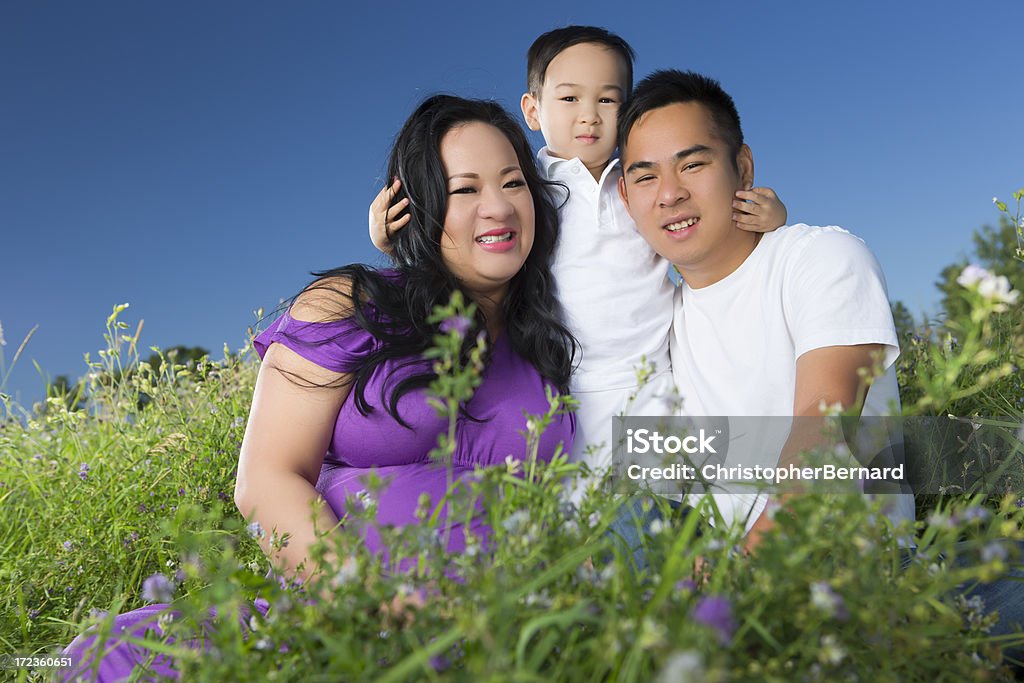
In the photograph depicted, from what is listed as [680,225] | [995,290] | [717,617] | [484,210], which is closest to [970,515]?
[995,290]

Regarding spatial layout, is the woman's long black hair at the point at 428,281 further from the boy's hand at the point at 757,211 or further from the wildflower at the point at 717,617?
the wildflower at the point at 717,617

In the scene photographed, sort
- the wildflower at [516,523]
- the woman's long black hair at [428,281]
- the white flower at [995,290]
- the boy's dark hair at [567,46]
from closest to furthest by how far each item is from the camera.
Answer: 1. the white flower at [995,290]
2. the wildflower at [516,523]
3. the woman's long black hair at [428,281]
4. the boy's dark hair at [567,46]

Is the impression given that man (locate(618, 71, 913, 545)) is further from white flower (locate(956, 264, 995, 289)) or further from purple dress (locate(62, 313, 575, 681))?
white flower (locate(956, 264, 995, 289))

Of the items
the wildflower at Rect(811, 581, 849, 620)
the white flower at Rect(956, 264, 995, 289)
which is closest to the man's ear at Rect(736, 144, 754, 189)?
the white flower at Rect(956, 264, 995, 289)

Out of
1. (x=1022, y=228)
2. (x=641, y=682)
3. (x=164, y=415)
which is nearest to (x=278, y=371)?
(x=164, y=415)

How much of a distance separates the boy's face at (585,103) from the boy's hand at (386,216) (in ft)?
2.64

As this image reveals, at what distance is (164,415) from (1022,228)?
3705mm

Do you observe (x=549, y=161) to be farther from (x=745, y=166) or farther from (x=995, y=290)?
(x=995, y=290)

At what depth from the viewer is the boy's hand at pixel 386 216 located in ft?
9.51

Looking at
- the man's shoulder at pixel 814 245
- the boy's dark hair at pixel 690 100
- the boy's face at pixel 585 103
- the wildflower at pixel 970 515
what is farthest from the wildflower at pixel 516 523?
the boy's face at pixel 585 103

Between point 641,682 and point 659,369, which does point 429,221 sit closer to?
point 659,369

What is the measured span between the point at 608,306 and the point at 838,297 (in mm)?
828

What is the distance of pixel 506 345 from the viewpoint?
2.99 m

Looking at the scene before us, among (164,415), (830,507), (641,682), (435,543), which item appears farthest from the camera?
(164,415)
